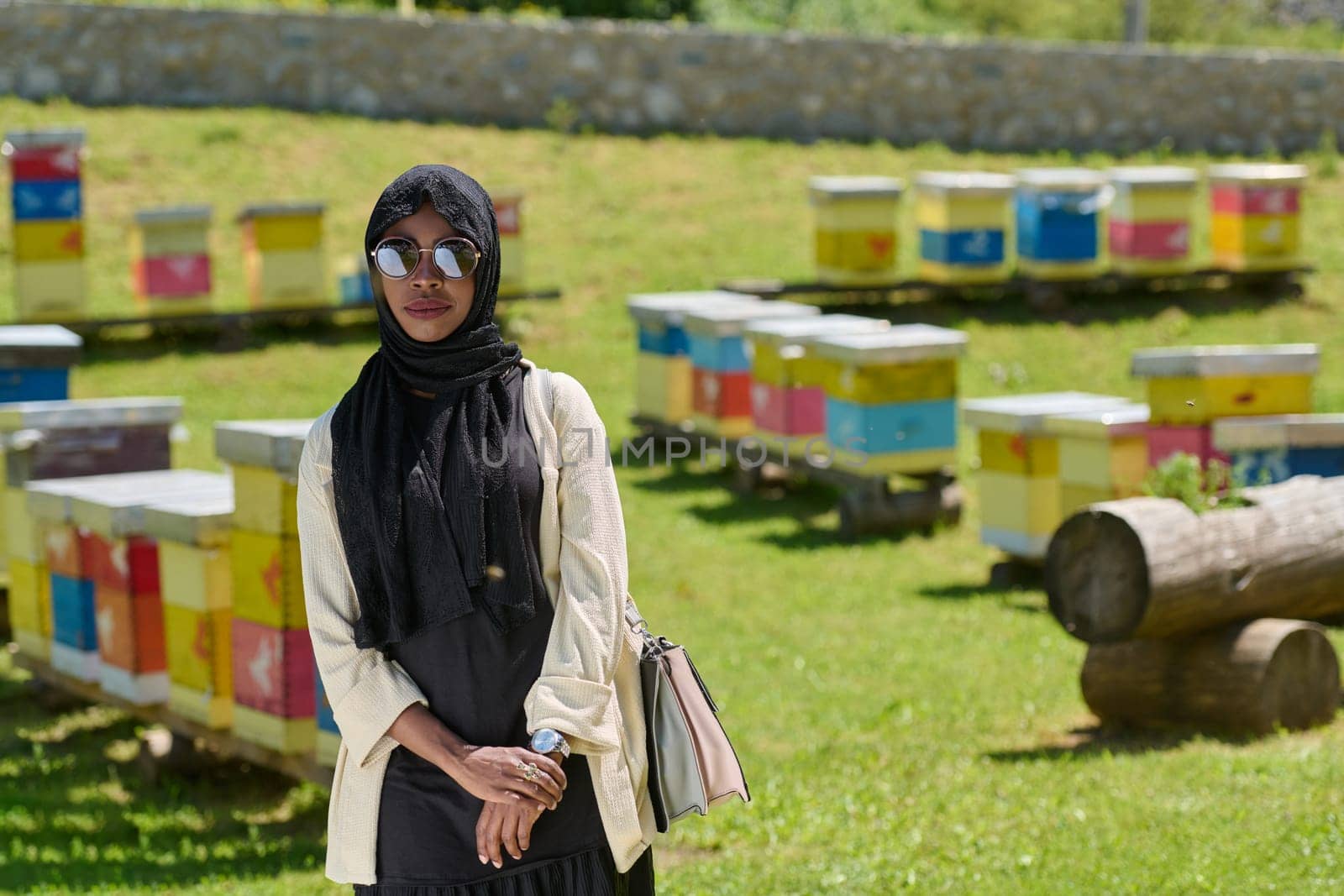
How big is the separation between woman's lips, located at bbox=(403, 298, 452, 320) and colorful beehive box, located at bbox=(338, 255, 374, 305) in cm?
889

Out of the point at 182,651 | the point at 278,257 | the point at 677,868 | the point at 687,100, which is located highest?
the point at 687,100

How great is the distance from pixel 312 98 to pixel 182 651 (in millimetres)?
10710

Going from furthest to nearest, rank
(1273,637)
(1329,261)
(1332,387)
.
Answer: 1. (1329,261)
2. (1332,387)
3. (1273,637)

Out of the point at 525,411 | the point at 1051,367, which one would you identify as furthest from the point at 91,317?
the point at 525,411

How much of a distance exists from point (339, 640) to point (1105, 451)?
4.88 metres

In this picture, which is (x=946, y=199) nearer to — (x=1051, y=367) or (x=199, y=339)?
(x=1051, y=367)

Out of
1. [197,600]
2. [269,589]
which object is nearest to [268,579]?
[269,589]

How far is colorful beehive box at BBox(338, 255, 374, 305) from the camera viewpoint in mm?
11180

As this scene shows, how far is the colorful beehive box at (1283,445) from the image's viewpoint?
6.19 m

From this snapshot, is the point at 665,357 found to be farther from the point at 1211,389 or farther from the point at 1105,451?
the point at 1211,389

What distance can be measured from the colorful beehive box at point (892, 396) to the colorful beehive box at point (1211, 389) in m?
1.35

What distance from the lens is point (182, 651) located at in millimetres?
5004

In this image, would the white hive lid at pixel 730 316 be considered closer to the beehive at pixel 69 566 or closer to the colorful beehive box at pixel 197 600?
the beehive at pixel 69 566

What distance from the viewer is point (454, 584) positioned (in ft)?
7.45
